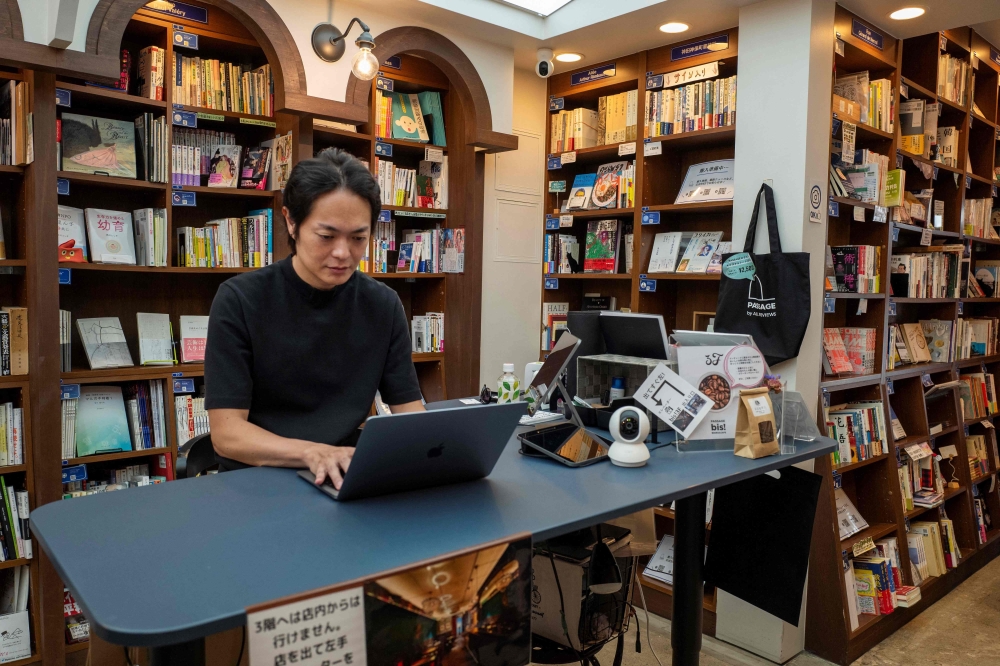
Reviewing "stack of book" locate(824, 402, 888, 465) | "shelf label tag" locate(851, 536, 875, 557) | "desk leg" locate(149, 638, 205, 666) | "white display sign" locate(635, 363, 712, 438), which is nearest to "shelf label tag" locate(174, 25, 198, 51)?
"white display sign" locate(635, 363, 712, 438)

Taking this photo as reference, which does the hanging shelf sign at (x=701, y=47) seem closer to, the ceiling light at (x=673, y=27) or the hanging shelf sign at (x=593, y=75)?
the ceiling light at (x=673, y=27)

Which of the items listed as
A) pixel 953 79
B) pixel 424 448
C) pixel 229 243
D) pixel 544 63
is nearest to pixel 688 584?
pixel 424 448

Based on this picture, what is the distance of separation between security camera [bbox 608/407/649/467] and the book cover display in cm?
241

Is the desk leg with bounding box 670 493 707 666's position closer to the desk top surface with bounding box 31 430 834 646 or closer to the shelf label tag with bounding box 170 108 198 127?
the desk top surface with bounding box 31 430 834 646

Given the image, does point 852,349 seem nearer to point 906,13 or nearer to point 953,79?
point 906,13

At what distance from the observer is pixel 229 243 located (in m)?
3.42

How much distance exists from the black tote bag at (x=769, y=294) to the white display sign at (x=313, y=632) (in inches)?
98.2

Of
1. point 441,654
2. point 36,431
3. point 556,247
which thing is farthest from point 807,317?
point 36,431

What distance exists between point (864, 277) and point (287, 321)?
9.15ft

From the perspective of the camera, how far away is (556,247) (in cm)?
453

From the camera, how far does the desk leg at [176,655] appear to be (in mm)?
1116

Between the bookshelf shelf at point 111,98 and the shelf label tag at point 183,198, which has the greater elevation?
the bookshelf shelf at point 111,98

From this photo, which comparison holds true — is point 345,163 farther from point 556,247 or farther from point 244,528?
point 556,247

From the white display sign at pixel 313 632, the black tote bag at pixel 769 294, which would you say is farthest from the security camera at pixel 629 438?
the black tote bag at pixel 769 294
